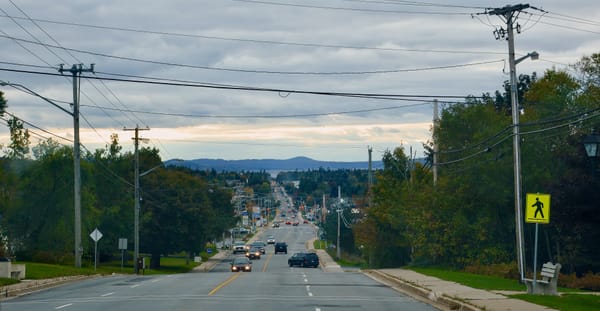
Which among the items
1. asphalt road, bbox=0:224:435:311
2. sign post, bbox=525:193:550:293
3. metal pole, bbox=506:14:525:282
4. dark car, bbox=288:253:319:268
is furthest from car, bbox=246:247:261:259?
sign post, bbox=525:193:550:293

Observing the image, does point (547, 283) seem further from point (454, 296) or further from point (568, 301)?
point (454, 296)

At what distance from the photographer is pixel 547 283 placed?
28.2 meters

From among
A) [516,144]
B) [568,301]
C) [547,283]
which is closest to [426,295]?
[547,283]

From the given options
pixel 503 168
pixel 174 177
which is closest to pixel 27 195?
pixel 174 177

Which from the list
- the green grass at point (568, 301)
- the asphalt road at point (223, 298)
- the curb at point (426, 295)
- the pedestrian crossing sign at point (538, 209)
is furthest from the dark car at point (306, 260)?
the pedestrian crossing sign at point (538, 209)

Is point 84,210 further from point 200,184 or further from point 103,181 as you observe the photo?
point 200,184

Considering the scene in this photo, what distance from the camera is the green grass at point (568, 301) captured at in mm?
23377

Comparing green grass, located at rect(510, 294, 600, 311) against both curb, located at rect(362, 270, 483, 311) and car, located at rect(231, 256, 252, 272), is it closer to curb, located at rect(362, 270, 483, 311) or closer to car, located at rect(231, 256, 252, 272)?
curb, located at rect(362, 270, 483, 311)

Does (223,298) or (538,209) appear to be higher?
(538,209)

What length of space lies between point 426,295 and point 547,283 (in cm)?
443

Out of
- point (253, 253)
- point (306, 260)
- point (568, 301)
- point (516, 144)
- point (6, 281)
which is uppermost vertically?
point (516, 144)

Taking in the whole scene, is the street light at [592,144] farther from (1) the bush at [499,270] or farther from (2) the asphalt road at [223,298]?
(1) the bush at [499,270]

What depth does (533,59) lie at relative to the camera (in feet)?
121

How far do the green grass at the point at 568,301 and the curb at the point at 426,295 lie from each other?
2208 millimetres
